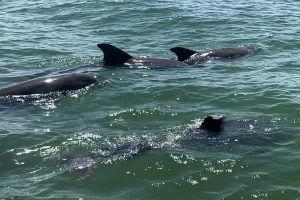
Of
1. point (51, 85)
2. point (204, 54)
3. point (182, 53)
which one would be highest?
Answer: point (51, 85)

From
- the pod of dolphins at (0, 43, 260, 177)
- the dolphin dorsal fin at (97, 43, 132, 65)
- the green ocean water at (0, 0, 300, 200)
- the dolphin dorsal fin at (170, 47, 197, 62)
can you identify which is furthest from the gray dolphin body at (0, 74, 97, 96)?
the dolphin dorsal fin at (170, 47, 197, 62)

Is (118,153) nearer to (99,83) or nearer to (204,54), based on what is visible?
(99,83)

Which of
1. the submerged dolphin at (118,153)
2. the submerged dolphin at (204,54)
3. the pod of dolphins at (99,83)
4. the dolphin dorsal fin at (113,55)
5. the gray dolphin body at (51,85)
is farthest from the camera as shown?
the submerged dolphin at (204,54)

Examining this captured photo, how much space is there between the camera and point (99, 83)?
1429 centimetres

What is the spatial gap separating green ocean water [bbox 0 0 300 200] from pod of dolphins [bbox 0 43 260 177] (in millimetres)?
270

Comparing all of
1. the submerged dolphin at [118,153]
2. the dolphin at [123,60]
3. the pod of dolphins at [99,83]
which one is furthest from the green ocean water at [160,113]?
the dolphin at [123,60]

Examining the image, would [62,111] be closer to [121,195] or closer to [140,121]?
[140,121]

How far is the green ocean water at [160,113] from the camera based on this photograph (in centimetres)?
842

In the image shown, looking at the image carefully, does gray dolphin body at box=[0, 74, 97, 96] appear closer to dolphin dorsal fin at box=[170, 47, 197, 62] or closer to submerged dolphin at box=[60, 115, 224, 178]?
dolphin dorsal fin at box=[170, 47, 197, 62]

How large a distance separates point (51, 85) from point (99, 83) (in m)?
1.42

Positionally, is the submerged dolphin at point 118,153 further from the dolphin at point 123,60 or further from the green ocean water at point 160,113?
the dolphin at point 123,60

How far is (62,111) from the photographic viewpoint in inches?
480

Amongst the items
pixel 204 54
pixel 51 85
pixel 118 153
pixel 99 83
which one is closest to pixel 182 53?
pixel 204 54

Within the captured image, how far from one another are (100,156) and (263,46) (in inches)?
439
